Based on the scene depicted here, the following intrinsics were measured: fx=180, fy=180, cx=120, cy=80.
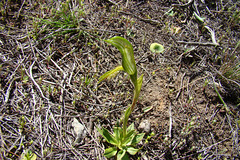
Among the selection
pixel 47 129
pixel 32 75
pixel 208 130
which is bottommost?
pixel 208 130

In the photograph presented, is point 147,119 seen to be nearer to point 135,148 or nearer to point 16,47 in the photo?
point 135,148

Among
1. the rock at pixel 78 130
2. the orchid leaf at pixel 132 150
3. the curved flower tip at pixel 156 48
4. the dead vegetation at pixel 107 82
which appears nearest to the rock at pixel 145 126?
the dead vegetation at pixel 107 82

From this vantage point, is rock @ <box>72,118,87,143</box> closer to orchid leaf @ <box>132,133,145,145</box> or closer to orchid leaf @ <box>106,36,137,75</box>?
orchid leaf @ <box>132,133,145,145</box>

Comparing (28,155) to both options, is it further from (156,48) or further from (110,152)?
(156,48)

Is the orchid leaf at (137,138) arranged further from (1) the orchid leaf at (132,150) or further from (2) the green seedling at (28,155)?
(2) the green seedling at (28,155)

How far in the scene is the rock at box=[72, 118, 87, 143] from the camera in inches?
91.2

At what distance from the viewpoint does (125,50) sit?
5.05ft

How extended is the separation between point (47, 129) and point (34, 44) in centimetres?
138

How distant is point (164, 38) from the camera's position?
3.40 meters

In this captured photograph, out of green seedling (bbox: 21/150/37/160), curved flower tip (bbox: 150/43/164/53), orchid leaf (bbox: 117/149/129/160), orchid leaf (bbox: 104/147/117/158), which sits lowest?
orchid leaf (bbox: 117/149/129/160)

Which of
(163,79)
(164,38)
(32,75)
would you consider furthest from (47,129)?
(164,38)

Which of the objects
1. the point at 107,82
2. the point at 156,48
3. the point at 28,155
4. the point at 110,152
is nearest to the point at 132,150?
the point at 110,152

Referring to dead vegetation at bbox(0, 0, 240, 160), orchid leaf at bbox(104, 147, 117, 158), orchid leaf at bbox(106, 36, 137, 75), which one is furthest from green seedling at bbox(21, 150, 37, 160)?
orchid leaf at bbox(106, 36, 137, 75)

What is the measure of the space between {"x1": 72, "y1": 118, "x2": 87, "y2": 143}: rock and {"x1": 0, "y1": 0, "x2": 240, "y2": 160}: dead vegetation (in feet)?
0.14
